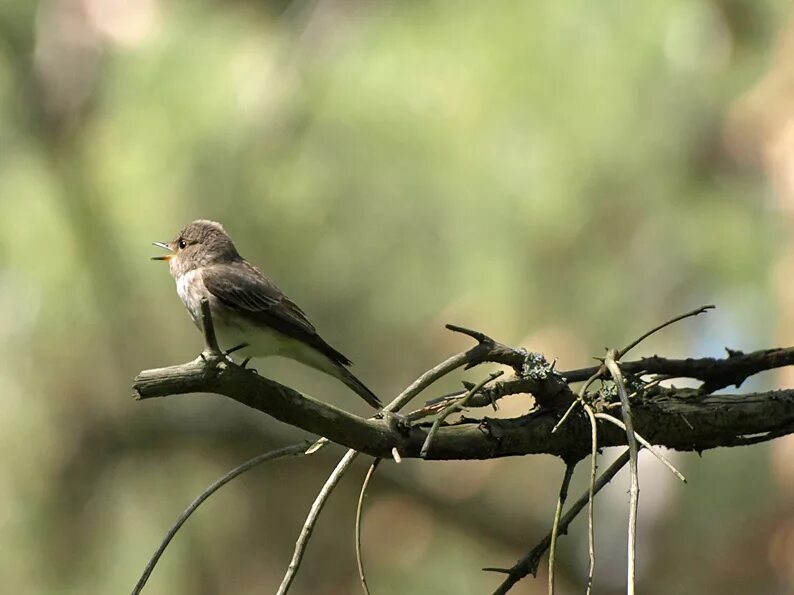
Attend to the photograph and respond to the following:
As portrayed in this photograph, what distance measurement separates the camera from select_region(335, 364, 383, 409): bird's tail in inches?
110

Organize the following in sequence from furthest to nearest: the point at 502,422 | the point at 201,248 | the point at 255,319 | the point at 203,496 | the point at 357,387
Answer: the point at 201,248
the point at 255,319
the point at 357,387
the point at 502,422
the point at 203,496

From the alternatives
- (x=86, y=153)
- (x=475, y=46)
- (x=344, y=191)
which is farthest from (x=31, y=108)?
(x=475, y=46)

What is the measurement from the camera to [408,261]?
5.11 meters

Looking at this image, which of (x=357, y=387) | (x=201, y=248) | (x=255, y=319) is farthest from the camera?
(x=201, y=248)

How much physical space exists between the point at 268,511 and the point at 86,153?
2.01 metres

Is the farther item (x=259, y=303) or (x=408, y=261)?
(x=408, y=261)

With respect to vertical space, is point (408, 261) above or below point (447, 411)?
above

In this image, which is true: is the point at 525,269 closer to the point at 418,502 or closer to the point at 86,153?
the point at 418,502

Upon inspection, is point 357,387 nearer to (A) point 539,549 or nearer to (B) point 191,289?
(B) point 191,289

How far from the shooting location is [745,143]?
202 inches

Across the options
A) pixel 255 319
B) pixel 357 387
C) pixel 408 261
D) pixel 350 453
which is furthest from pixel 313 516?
pixel 408 261

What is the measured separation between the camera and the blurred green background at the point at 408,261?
4.93 m

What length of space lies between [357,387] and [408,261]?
7.61ft

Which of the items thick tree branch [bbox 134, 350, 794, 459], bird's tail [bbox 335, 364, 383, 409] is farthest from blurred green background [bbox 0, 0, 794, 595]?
thick tree branch [bbox 134, 350, 794, 459]
